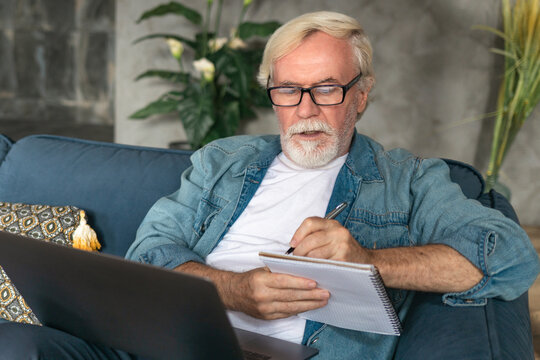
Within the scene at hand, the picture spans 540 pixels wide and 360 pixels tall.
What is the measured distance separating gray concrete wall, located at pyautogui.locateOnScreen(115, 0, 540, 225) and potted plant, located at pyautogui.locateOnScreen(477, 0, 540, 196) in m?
0.48

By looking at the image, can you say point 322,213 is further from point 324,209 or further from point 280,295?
point 280,295

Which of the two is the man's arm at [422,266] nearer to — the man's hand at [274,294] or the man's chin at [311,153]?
the man's hand at [274,294]

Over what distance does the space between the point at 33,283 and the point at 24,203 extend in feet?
2.71

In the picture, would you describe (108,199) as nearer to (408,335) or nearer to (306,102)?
(306,102)

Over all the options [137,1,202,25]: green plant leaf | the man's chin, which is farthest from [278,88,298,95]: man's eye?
[137,1,202,25]: green plant leaf

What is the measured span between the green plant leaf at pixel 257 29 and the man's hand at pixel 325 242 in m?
2.29

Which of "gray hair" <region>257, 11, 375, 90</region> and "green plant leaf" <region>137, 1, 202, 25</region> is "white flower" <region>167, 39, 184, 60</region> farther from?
"gray hair" <region>257, 11, 375, 90</region>

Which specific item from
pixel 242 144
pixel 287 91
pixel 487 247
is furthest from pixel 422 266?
pixel 242 144

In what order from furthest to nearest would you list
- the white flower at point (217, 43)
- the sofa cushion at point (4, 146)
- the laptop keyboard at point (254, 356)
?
the white flower at point (217, 43) < the sofa cushion at point (4, 146) < the laptop keyboard at point (254, 356)

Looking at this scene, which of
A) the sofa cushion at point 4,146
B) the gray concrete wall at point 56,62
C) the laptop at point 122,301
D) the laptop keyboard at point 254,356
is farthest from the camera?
the gray concrete wall at point 56,62

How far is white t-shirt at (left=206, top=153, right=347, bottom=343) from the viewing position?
4.96 feet

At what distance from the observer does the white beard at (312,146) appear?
155 centimetres

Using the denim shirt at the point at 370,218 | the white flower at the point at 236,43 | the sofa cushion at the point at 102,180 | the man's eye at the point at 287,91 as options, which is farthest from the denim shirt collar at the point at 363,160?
the white flower at the point at 236,43

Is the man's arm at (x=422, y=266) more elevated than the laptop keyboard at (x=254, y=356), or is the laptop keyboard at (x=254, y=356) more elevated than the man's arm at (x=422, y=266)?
the man's arm at (x=422, y=266)
